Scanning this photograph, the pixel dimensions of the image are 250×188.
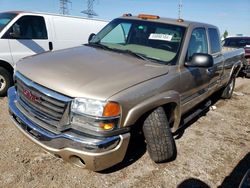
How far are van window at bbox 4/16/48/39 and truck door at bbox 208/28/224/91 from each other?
4092 millimetres

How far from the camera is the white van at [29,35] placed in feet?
19.7

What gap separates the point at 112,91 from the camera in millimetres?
2734

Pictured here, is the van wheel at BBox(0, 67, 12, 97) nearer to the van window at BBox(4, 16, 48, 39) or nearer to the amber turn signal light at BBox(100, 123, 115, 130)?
the van window at BBox(4, 16, 48, 39)

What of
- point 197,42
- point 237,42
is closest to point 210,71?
point 197,42

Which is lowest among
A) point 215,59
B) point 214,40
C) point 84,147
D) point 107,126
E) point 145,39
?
point 84,147

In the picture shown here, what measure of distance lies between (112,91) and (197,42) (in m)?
2.37

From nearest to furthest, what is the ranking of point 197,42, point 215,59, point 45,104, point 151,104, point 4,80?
point 45,104, point 151,104, point 197,42, point 215,59, point 4,80

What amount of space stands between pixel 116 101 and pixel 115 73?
537 mm

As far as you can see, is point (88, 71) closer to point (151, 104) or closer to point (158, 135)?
point (151, 104)

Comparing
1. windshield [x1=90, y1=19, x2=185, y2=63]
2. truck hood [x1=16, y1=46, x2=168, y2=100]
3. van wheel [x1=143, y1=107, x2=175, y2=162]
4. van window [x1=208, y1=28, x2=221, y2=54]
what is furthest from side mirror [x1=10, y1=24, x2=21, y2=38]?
van wheel [x1=143, y1=107, x2=175, y2=162]

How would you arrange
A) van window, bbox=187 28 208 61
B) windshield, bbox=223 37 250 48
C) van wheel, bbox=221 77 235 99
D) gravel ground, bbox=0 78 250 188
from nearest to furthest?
gravel ground, bbox=0 78 250 188 < van window, bbox=187 28 208 61 < van wheel, bbox=221 77 235 99 < windshield, bbox=223 37 250 48

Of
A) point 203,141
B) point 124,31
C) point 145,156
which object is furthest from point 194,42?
point 145,156

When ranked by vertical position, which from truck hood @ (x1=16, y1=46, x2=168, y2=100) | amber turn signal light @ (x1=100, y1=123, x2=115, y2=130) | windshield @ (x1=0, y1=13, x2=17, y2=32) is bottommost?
amber turn signal light @ (x1=100, y1=123, x2=115, y2=130)

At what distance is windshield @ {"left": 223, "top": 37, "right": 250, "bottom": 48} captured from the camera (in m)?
12.2
